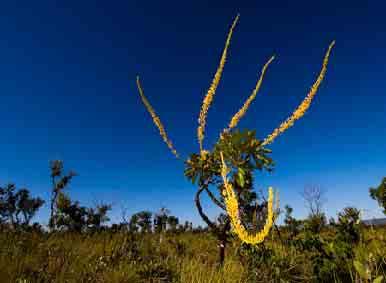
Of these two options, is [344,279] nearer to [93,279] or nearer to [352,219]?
[352,219]

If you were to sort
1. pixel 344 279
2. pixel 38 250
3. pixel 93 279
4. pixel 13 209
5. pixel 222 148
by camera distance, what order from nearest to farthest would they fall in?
pixel 344 279
pixel 93 279
pixel 222 148
pixel 38 250
pixel 13 209

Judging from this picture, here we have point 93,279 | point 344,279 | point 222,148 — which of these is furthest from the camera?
point 222,148

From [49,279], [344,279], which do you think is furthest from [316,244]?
[49,279]

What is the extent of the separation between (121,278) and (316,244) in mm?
2740

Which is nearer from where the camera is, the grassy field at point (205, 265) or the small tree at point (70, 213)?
the grassy field at point (205, 265)

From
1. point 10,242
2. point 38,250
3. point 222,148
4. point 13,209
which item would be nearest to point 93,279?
point 38,250

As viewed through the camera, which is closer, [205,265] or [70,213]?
[205,265]

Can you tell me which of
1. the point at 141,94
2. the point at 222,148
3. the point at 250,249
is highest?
the point at 141,94

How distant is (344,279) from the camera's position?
3.66 meters

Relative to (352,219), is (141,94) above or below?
above

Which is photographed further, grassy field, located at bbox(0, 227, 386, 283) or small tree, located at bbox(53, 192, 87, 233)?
small tree, located at bbox(53, 192, 87, 233)

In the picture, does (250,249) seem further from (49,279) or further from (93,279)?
(49,279)

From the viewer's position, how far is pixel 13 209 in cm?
2680

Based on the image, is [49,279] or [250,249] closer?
[49,279]
